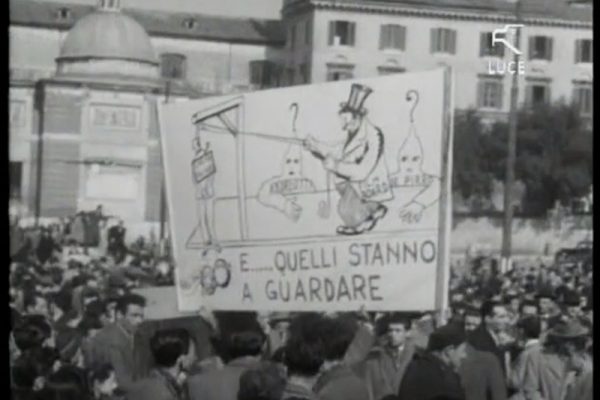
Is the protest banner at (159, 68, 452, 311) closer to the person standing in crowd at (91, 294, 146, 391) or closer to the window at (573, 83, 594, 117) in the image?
the person standing in crowd at (91, 294, 146, 391)

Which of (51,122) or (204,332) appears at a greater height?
(51,122)

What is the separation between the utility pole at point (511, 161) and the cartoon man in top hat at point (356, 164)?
0.47 meters

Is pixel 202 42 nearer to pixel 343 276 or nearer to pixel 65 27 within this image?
pixel 65 27

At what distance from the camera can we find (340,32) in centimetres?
619

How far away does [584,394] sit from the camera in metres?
6.24

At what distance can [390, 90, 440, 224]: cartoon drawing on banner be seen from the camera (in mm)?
6098

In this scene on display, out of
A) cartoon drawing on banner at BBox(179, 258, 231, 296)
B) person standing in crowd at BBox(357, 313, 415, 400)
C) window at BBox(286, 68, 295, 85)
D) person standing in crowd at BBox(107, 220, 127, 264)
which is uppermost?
window at BBox(286, 68, 295, 85)

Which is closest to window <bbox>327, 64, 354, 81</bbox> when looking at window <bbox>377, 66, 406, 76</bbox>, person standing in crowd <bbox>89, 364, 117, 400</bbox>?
window <bbox>377, 66, 406, 76</bbox>

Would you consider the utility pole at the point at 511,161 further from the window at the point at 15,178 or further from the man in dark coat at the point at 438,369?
the window at the point at 15,178

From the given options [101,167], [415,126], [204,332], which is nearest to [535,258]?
[415,126]

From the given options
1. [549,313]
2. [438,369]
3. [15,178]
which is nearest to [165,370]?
[15,178]

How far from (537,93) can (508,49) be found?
199 mm

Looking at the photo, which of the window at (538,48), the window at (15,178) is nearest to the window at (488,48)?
the window at (538,48)

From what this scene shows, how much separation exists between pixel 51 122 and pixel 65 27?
36 cm
